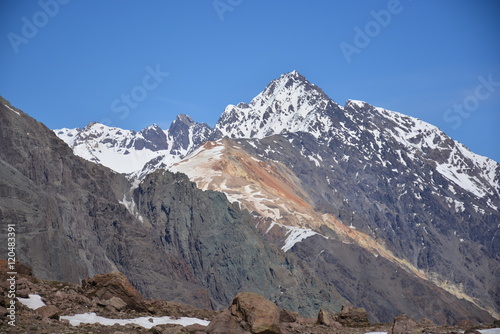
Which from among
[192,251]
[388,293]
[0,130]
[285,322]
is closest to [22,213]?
[0,130]

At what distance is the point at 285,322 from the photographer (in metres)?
33.4

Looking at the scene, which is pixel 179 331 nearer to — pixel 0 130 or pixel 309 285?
pixel 0 130

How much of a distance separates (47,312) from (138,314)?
5207 mm

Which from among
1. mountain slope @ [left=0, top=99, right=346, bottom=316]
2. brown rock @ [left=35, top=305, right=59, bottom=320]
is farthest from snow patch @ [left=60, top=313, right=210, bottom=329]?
mountain slope @ [left=0, top=99, right=346, bottom=316]

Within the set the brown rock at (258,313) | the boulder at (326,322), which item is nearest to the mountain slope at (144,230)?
the boulder at (326,322)

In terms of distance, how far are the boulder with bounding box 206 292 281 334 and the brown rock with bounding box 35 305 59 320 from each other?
18.6 feet

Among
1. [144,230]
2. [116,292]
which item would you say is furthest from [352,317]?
[144,230]

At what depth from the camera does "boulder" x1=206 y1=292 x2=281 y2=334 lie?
27.8 meters

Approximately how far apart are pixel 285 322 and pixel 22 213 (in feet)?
241

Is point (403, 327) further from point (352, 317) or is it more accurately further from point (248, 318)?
point (248, 318)

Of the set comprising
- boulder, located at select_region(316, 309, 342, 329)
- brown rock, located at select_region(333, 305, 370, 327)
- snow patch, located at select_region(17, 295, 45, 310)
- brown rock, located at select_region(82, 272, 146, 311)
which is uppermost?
brown rock, located at select_region(333, 305, 370, 327)

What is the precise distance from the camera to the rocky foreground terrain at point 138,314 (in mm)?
27250

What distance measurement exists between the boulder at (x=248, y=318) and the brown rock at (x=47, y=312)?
5668mm

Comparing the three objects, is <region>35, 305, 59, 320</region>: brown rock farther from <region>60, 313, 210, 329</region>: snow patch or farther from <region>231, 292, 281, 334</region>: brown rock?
<region>231, 292, 281, 334</region>: brown rock
